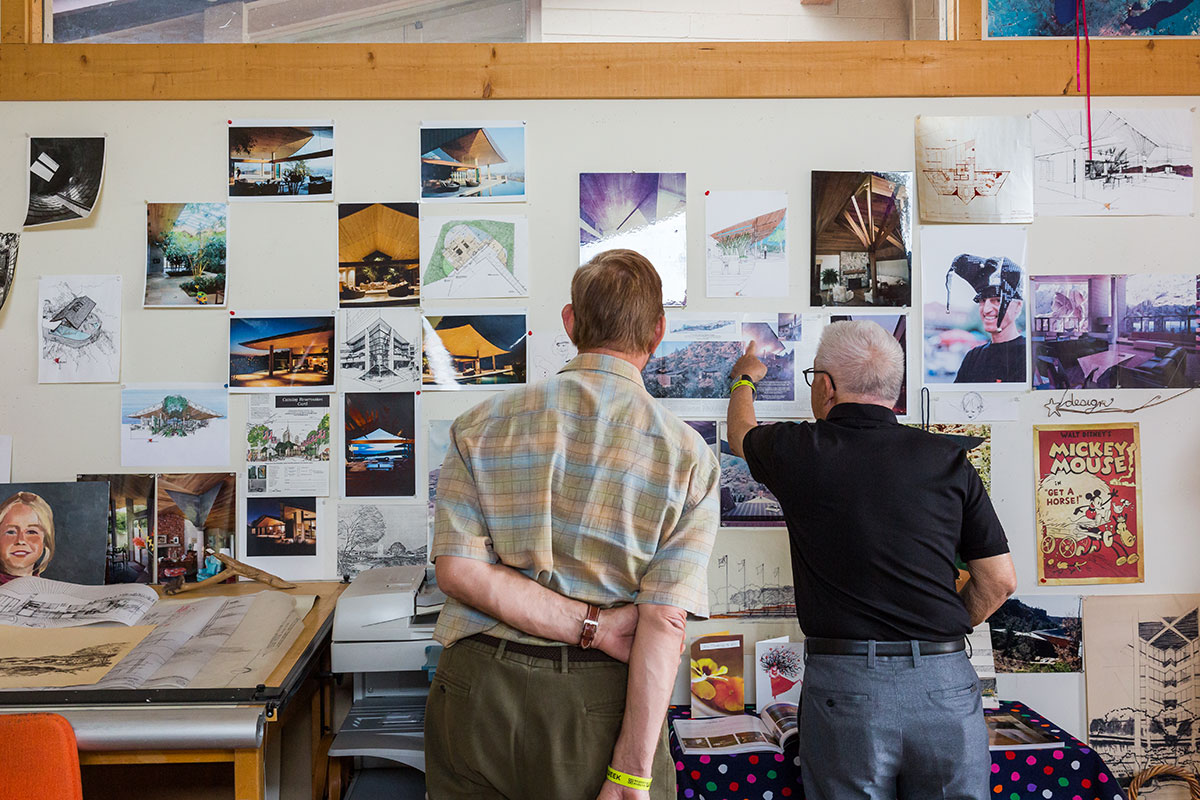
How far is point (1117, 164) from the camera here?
239 cm

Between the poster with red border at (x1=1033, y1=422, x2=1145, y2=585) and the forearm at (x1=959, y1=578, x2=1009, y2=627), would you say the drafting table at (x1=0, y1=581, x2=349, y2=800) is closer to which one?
the forearm at (x1=959, y1=578, x2=1009, y2=627)

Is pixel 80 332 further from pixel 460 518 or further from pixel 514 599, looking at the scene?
pixel 514 599

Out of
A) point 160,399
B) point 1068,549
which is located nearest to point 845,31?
point 1068,549

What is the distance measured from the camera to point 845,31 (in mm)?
2412

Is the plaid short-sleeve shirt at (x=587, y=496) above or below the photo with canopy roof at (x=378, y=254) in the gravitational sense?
below

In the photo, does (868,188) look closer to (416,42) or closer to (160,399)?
(416,42)

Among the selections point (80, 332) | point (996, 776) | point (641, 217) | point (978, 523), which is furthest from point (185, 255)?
point (996, 776)

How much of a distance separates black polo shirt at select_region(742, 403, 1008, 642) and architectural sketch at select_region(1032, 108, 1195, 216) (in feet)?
3.67

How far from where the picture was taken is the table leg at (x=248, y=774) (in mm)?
1617

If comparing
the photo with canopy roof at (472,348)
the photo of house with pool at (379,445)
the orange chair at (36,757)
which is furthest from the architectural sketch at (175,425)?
the orange chair at (36,757)

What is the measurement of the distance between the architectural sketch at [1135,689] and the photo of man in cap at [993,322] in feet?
2.27

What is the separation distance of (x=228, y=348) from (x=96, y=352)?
14.2 inches

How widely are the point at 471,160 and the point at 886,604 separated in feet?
5.11

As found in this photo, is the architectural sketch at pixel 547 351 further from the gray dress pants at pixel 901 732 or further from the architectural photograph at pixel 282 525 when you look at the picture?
the gray dress pants at pixel 901 732
